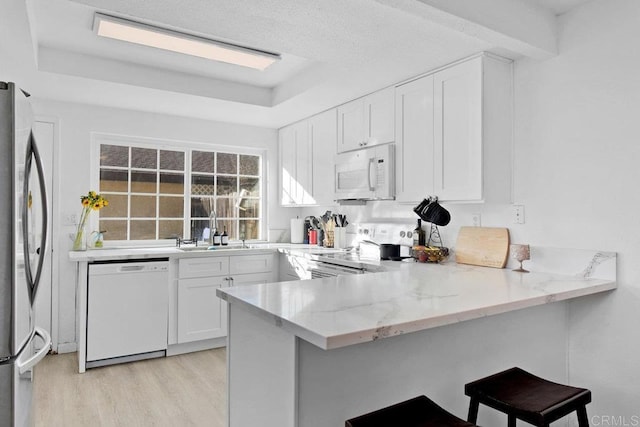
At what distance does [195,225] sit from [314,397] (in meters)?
3.34

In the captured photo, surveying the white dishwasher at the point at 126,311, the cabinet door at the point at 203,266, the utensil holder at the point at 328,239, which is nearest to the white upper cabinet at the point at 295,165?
the utensil holder at the point at 328,239

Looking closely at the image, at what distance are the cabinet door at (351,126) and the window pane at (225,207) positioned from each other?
159 centimetres

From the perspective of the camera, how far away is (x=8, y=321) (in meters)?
1.47

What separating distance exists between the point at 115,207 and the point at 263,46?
8.22ft

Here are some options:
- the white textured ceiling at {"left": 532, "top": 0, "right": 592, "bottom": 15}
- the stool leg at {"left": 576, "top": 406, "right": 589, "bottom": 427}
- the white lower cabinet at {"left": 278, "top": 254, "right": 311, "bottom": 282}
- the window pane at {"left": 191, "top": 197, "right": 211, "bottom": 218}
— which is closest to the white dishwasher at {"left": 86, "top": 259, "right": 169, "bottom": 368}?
the window pane at {"left": 191, "top": 197, "right": 211, "bottom": 218}

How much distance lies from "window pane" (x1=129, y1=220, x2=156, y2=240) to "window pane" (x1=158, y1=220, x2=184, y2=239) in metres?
0.07

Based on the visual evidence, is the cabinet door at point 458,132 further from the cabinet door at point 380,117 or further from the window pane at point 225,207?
→ the window pane at point 225,207

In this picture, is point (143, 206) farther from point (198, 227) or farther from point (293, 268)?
point (293, 268)

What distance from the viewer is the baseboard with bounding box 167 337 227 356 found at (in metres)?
3.65

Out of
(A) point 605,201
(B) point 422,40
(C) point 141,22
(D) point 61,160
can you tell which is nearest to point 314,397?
(A) point 605,201

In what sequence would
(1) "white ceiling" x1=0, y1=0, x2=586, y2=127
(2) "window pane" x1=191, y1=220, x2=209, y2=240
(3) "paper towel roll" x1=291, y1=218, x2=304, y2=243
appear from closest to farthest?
(1) "white ceiling" x1=0, y1=0, x2=586, y2=127 → (2) "window pane" x1=191, y1=220, x2=209, y2=240 → (3) "paper towel roll" x1=291, y1=218, x2=304, y2=243

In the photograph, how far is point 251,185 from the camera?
16.0 feet

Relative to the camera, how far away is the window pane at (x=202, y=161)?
14.7 feet

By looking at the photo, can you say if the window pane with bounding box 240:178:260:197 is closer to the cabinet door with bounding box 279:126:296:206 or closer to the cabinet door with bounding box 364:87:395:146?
the cabinet door with bounding box 279:126:296:206
